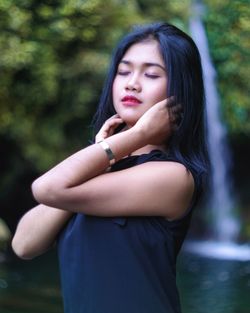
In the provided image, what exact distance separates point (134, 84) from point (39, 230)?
1.23 ft

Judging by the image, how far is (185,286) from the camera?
5664 millimetres

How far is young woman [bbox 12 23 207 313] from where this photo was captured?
1.44 meters

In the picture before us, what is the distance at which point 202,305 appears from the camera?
15.8 feet

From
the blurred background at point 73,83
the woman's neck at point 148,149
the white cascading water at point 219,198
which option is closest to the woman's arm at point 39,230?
the woman's neck at point 148,149

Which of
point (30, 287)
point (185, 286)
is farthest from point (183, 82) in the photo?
point (30, 287)

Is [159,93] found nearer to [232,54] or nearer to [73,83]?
[232,54]

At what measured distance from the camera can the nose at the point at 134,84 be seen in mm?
1554

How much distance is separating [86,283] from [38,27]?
17.5 ft

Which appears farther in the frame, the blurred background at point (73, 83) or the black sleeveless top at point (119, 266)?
the blurred background at point (73, 83)

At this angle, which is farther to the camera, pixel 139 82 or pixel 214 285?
pixel 214 285

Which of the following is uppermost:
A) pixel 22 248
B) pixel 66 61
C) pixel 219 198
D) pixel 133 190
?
pixel 133 190

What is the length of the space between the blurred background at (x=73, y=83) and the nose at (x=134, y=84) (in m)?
3.64

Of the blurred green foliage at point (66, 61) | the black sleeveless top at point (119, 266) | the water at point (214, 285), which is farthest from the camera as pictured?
the blurred green foliage at point (66, 61)

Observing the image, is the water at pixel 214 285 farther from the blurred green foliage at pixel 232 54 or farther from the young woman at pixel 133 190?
the young woman at pixel 133 190
